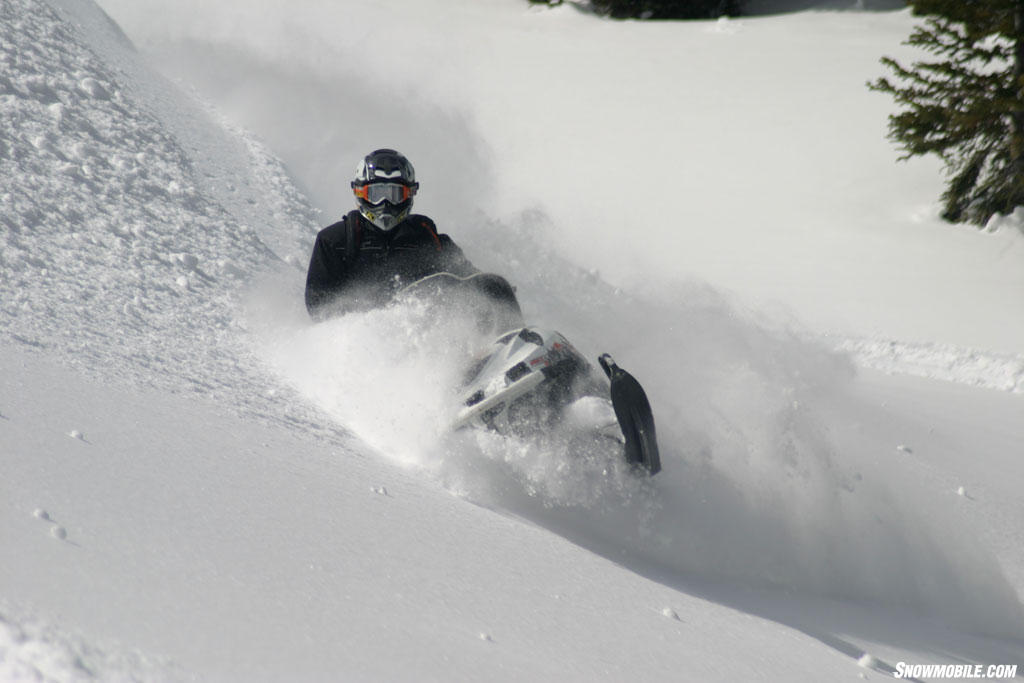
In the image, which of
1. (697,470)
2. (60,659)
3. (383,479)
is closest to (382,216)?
(383,479)

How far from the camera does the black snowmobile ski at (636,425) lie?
3460 millimetres

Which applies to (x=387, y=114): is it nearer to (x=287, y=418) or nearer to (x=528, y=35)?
(x=528, y=35)

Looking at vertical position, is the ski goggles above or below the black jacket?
above

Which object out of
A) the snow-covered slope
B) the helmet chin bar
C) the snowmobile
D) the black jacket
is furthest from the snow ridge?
the snowmobile

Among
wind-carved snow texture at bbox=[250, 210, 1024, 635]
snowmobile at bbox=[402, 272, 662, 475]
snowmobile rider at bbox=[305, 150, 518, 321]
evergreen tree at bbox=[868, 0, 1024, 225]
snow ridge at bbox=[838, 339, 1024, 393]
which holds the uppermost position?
evergreen tree at bbox=[868, 0, 1024, 225]

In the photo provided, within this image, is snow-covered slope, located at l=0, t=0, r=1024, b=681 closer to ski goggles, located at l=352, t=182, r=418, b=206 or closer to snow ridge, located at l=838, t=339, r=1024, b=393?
snow ridge, located at l=838, t=339, r=1024, b=393

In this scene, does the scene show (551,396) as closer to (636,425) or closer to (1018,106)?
(636,425)

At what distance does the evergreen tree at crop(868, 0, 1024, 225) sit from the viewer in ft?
36.2

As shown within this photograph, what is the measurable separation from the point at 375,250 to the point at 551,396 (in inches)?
72.1

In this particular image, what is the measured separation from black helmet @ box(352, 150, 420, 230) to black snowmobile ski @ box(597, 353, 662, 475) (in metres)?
2.27

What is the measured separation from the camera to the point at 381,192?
525 cm

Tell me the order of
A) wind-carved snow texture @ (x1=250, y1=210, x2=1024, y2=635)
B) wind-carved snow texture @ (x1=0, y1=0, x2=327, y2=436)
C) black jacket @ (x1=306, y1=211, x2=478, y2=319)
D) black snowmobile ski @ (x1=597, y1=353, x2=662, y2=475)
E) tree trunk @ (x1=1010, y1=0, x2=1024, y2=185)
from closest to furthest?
1. black snowmobile ski @ (x1=597, y1=353, x2=662, y2=475)
2. wind-carved snow texture @ (x1=250, y1=210, x2=1024, y2=635)
3. wind-carved snow texture @ (x1=0, y1=0, x2=327, y2=436)
4. black jacket @ (x1=306, y1=211, x2=478, y2=319)
5. tree trunk @ (x1=1010, y1=0, x2=1024, y2=185)

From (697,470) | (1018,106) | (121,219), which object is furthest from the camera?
(1018,106)

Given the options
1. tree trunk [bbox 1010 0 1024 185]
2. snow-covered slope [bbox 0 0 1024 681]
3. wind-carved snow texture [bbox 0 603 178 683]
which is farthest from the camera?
tree trunk [bbox 1010 0 1024 185]
